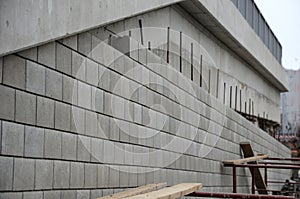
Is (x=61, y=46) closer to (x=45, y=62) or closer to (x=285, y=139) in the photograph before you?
(x=45, y=62)

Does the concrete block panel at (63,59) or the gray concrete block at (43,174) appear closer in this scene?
the gray concrete block at (43,174)

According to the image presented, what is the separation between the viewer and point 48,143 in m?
4.47

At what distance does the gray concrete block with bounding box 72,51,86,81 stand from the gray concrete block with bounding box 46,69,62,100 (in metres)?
0.31

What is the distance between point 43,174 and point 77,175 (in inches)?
26.3

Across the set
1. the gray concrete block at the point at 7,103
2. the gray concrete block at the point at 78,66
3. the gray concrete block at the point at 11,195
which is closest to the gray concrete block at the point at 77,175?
the gray concrete block at the point at 78,66

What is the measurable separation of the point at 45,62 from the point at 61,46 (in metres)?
0.34

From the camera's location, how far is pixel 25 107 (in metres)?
4.14

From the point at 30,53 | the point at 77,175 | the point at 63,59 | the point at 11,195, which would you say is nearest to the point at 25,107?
the point at 30,53

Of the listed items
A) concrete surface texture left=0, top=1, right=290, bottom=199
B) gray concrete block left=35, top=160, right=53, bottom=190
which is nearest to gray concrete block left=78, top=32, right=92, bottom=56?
concrete surface texture left=0, top=1, right=290, bottom=199

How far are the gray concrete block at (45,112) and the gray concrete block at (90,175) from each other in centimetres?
82

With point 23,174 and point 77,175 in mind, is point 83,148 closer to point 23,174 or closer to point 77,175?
point 77,175

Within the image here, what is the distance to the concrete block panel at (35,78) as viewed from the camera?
4.19 metres

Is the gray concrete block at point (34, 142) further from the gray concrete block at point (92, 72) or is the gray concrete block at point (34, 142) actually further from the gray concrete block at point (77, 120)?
the gray concrete block at point (92, 72)

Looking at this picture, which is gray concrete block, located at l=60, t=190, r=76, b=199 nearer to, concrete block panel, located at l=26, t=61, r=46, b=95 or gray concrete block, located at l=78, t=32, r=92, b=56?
concrete block panel, located at l=26, t=61, r=46, b=95
